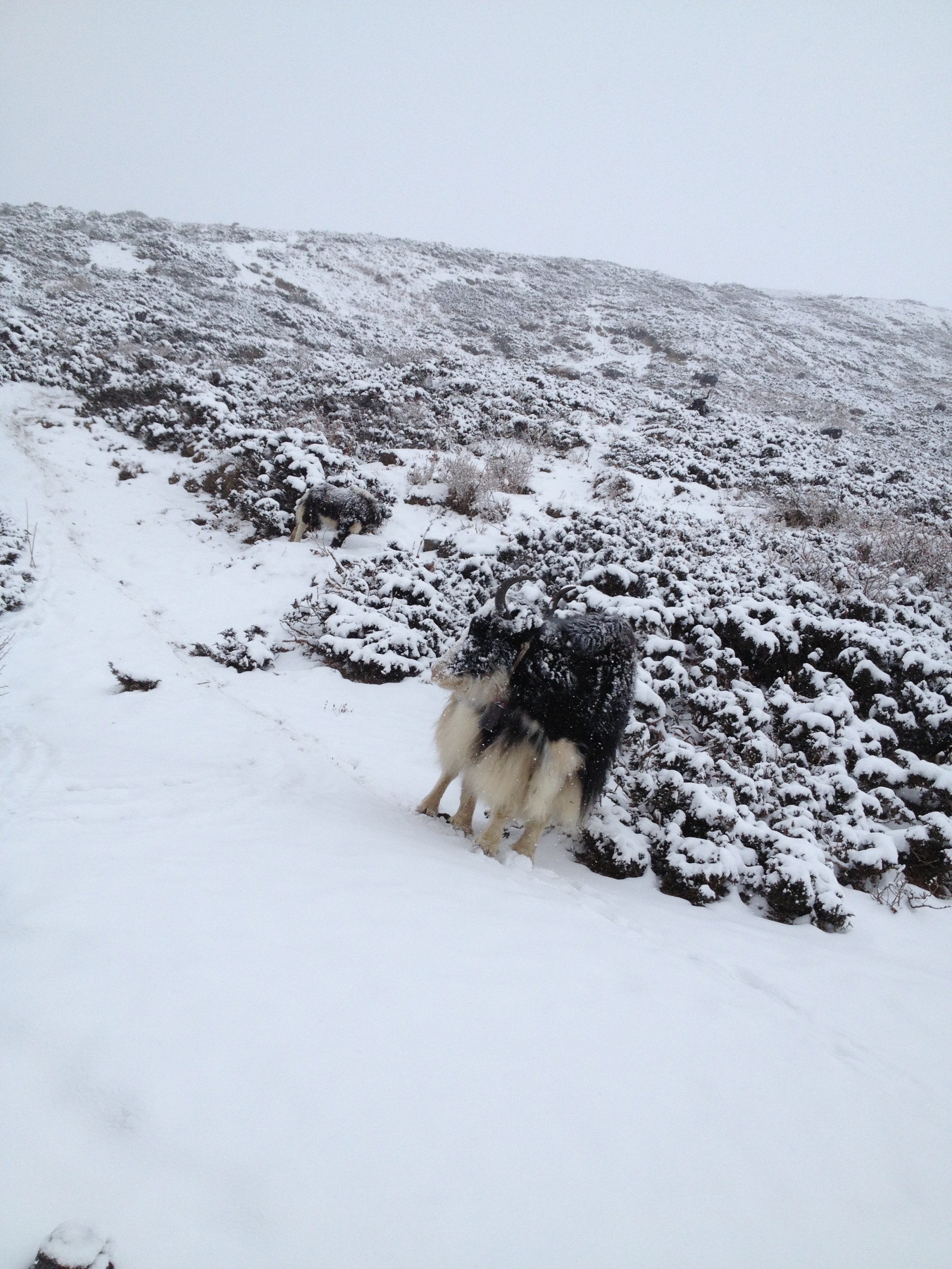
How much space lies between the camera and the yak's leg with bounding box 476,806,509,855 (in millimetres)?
3135

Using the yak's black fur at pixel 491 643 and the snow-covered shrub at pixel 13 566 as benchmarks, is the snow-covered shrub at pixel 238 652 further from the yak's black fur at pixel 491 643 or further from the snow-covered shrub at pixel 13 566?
the yak's black fur at pixel 491 643

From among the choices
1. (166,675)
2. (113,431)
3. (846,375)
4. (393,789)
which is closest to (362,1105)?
(393,789)

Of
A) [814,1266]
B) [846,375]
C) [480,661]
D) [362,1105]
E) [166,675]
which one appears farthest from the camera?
[846,375]

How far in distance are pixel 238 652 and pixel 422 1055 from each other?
471 cm

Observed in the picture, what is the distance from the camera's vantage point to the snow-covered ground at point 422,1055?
1.03 m

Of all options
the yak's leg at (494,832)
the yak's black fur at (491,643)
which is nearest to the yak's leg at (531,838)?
the yak's leg at (494,832)

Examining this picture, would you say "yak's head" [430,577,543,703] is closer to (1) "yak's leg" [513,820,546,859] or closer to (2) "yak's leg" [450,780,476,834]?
(2) "yak's leg" [450,780,476,834]

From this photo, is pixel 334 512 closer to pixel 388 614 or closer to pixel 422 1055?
pixel 388 614

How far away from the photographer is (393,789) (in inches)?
151

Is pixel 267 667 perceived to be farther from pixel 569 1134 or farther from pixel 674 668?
pixel 569 1134

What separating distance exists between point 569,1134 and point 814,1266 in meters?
0.50

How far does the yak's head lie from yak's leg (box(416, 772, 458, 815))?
708mm

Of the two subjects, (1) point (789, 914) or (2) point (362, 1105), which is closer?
(2) point (362, 1105)

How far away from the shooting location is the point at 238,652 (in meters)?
5.41
